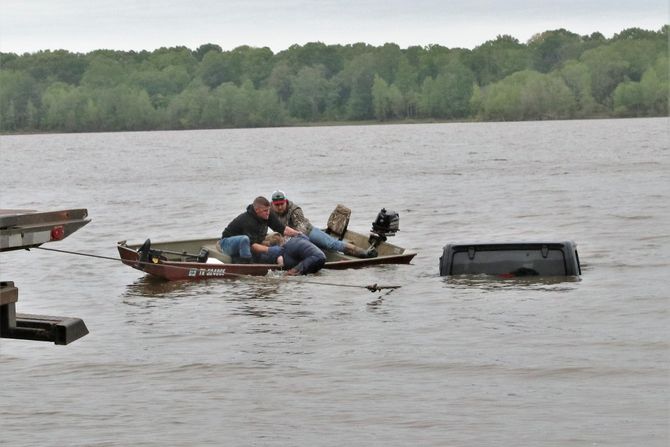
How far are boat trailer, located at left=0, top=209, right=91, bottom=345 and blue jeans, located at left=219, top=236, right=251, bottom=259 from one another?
41.3 ft

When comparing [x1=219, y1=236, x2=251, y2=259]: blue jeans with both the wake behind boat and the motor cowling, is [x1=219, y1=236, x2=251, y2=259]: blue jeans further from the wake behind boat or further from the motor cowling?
the motor cowling

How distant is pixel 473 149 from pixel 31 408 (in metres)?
94.9

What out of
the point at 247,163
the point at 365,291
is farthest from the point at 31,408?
the point at 247,163

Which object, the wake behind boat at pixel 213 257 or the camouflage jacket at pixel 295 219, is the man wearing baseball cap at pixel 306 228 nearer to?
the camouflage jacket at pixel 295 219

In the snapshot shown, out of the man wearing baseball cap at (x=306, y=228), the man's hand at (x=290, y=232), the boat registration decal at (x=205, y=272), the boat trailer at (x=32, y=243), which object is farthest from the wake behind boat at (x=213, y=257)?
the boat trailer at (x=32, y=243)

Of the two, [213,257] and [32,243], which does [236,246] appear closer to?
[213,257]

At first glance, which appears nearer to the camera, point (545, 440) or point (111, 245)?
point (545, 440)

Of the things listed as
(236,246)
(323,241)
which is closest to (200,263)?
(236,246)

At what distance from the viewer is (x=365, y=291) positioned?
2177 centimetres

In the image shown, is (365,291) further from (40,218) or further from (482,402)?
(40,218)

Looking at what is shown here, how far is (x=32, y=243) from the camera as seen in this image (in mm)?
9180

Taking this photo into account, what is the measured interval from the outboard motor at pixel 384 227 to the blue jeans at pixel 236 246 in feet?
8.79

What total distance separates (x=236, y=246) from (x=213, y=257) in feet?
3.02

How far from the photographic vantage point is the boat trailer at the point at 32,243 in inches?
354
